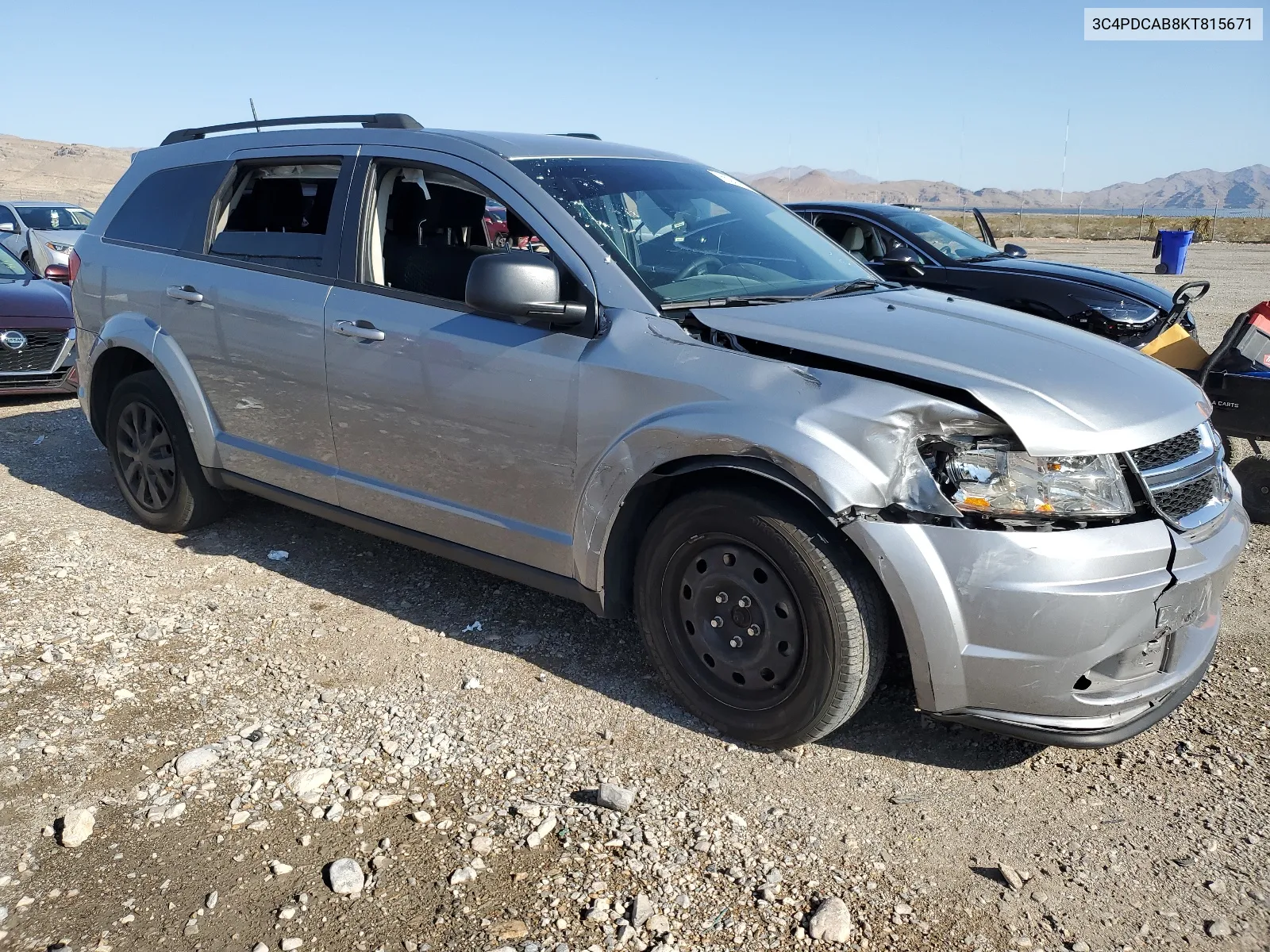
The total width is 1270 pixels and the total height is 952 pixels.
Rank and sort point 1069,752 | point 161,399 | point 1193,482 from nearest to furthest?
point 1193,482, point 1069,752, point 161,399

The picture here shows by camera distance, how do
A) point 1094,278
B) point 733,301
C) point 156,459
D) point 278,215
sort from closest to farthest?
point 733,301 → point 278,215 → point 156,459 → point 1094,278

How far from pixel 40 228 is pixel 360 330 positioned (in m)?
15.2

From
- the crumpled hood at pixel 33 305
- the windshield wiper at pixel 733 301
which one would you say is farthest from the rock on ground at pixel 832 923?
the crumpled hood at pixel 33 305

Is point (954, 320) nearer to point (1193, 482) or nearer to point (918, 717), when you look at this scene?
point (1193, 482)

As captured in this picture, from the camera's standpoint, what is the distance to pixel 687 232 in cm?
396

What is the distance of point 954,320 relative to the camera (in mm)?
3523

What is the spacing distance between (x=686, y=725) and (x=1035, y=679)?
3.80ft

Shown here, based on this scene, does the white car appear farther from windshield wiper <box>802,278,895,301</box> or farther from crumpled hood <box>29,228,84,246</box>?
windshield wiper <box>802,278,895,301</box>

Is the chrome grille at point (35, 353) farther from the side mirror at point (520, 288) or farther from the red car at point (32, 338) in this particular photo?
the side mirror at point (520, 288)

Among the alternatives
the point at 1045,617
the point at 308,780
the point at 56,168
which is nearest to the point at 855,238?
the point at 1045,617

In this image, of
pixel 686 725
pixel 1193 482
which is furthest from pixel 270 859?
pixel 1193 482

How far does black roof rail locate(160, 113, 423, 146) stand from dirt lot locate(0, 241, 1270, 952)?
6.62 ft

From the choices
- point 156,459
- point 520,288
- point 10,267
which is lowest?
point 156,459

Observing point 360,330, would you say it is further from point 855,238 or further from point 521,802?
point 855,238
